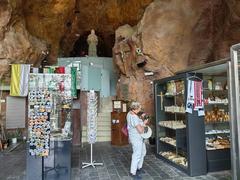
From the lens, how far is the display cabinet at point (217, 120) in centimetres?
544

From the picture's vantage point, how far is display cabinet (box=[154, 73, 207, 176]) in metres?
5.21

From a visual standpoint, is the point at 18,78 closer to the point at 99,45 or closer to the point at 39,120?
the point at 39,120

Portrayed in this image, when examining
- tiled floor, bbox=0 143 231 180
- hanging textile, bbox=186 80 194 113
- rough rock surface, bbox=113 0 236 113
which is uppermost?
rough rock surface, bbox=113 0 236 113

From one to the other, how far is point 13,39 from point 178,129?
8077mm

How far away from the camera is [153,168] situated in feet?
18.9

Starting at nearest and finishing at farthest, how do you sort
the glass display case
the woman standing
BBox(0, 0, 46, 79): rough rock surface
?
the glass display case < the woman standing < BBox(0, 0, 46, 79): rough rock surface

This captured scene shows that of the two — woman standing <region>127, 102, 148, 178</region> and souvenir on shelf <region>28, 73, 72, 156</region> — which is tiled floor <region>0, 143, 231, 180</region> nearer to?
woman standing <region>127, 102, 148, 178</region>

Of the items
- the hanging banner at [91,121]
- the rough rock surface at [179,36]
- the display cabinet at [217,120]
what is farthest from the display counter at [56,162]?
the rough rock surface at [179,36]

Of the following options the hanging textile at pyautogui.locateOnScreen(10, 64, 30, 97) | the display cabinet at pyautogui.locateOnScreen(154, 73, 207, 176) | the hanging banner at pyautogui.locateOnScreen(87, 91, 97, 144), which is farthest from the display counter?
the hanging textile at pyautogui.locateOnScreen(10, 64, 30, 97)

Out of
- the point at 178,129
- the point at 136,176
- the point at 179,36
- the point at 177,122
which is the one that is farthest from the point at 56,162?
the point at 179,36

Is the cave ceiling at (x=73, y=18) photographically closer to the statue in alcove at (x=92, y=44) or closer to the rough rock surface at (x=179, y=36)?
the statue in alcove at (x=92, y=44)

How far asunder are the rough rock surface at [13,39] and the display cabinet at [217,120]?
26.4ft

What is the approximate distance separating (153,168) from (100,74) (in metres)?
8.16

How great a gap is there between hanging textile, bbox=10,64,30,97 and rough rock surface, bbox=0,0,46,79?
32 cm
